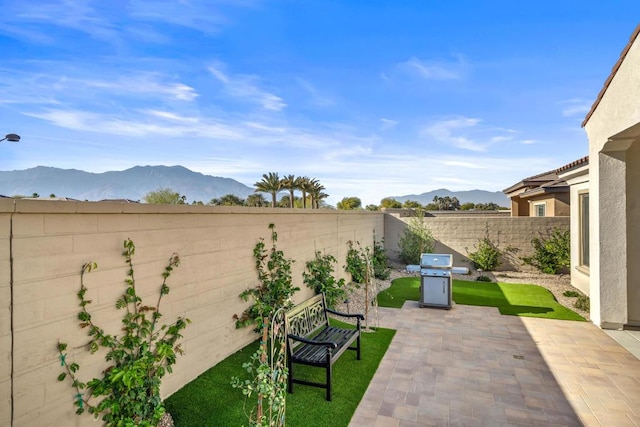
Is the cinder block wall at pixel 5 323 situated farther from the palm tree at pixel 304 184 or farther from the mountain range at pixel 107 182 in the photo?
the mountain range at pixel 107 182

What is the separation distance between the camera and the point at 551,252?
1227 cm

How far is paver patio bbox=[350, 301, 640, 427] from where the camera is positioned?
3.95 m

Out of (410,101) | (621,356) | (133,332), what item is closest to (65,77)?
(133,332)

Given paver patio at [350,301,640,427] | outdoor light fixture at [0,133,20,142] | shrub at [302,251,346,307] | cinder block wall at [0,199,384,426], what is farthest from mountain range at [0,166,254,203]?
paver patio at [350,301,640,427]

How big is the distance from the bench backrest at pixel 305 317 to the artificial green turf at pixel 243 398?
1.83ft

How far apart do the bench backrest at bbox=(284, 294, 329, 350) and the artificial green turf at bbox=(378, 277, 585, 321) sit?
3.38 meters

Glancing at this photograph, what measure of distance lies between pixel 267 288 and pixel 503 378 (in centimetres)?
373

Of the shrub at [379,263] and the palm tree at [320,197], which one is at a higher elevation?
the palm tree at [320,197]

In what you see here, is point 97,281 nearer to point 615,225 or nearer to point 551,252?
point 615,225

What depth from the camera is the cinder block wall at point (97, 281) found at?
252 centimetres

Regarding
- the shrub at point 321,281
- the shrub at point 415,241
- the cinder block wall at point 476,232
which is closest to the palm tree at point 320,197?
the cinder block wall at point 476,232

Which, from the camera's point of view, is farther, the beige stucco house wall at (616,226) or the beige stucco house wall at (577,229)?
the beige stucco house wall at (577,229)

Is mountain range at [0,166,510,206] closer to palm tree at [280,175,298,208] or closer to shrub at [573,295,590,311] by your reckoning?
palm tree at [280,175,298,208]

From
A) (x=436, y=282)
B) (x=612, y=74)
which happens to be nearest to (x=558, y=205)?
(x=436, y=282)
